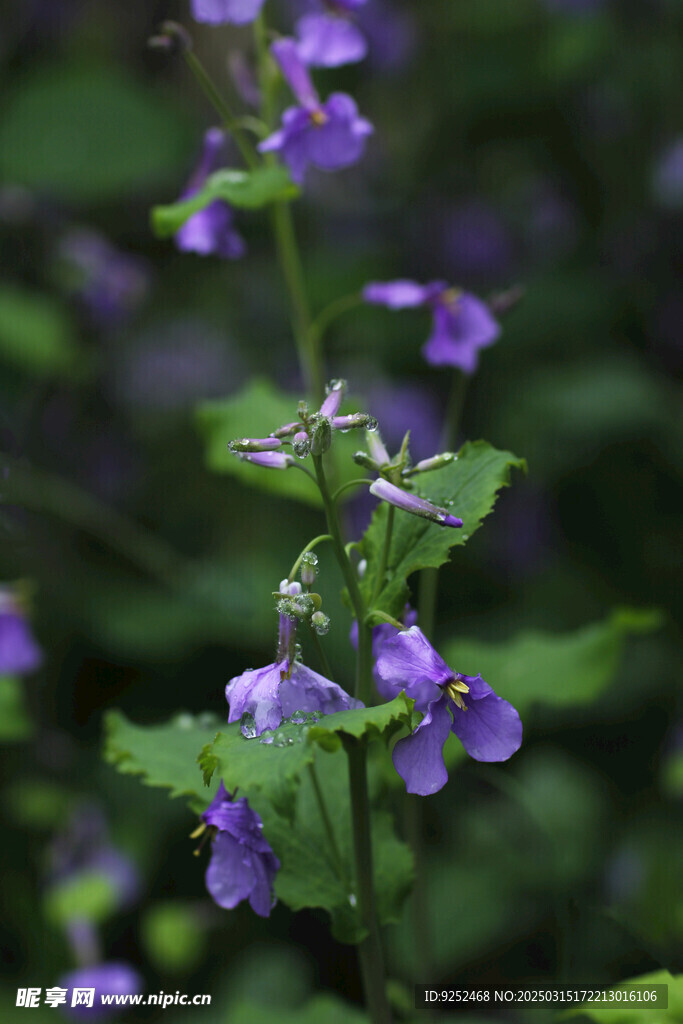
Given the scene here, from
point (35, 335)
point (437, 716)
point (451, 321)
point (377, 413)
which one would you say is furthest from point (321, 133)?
point (35, 335)

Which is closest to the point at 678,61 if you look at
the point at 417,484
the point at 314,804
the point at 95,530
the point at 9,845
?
the point at 95,530

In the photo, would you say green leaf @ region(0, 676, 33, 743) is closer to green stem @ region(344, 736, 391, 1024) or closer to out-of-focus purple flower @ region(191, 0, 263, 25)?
green stem @ region(344, 736, 391, 1024)

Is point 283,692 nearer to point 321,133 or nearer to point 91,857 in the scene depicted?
point 321,133

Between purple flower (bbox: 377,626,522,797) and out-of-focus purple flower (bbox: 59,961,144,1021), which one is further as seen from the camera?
out-of-focus purple flower (bbox: 59,961,144,1021)

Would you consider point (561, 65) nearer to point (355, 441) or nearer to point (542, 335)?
point (542, 335)

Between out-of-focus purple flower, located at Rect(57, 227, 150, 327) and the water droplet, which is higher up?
out-of-focus purple flower, located at Rect(57, 227, 150, 327)

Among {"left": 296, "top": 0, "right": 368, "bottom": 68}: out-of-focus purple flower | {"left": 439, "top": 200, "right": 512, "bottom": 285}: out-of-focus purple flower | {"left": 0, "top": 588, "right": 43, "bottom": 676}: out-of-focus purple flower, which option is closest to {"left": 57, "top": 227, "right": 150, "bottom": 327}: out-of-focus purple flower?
{"left": 439, "top": 200, "right": 512, "bottom": 285}: out-of-focus purple flower

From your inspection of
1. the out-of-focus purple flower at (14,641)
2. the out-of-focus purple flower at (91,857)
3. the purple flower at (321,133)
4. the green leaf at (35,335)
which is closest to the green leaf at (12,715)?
the out-of-focus purple flower at (14,641)

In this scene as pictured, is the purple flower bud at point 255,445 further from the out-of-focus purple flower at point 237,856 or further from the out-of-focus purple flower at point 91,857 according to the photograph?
the out-of-focus purple flower at point 91,857
